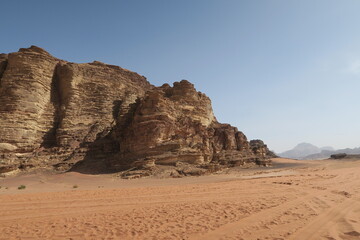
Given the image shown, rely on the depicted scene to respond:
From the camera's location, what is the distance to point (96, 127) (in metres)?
28.8

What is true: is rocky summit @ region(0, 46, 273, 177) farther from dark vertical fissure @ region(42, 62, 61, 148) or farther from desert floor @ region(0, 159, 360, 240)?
desert floor @ region(0, 159, 360, 240)

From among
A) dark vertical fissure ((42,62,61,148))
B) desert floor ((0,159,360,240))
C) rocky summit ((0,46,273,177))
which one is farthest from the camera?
dark vertical fissure ((42,62,61,148))

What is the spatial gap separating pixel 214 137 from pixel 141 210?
997 inches

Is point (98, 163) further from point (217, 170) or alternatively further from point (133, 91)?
point (133, 91)

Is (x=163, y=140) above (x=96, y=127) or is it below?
below

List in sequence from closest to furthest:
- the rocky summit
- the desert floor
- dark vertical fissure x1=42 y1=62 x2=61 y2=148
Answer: the desert floor
the rocky summit
dark vertical fissure x1=42 y1=62 x2=61 y2=148

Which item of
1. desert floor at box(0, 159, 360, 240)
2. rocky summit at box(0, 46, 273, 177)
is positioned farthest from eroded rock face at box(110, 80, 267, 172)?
desert floor at box(0, 159, 360, 240)

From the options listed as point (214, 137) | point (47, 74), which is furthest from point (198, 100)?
point (47, 74)

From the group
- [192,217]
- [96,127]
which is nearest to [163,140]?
[96,127]

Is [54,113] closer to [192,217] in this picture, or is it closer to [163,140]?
[163,140]

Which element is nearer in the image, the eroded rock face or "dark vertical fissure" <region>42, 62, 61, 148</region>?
the eroded rock face

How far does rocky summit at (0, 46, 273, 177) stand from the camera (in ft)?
72.1

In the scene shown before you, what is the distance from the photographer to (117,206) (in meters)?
7.90

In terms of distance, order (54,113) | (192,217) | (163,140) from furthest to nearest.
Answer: (54,113), (163,140), (192,217)
